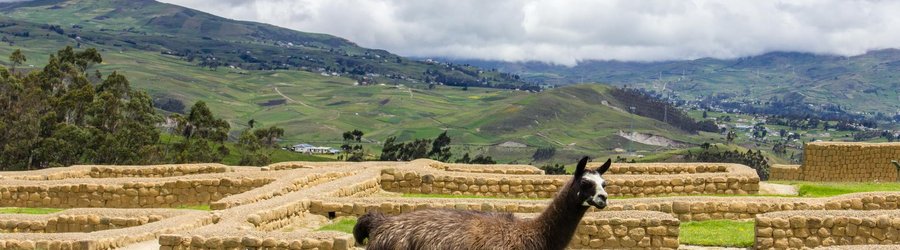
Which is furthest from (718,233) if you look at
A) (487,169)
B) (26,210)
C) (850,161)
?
(850,161)

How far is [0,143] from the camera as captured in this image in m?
63.8

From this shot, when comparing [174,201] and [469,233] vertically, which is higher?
[469,233]

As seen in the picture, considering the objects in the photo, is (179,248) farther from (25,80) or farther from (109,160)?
(25,80)

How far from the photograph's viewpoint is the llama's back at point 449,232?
11156mm

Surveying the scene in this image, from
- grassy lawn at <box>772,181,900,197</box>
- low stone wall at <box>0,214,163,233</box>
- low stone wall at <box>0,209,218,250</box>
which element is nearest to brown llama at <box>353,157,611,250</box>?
low stone wall at <box>0,209,218,250</box>

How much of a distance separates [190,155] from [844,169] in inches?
1816

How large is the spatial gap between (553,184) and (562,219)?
60.4ft

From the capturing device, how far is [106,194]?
28172 millimetres

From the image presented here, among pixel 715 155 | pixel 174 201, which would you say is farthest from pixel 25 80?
pixel 715 155

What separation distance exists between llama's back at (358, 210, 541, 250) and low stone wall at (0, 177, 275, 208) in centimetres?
1798

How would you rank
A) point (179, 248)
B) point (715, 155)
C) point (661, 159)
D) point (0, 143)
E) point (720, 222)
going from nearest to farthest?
point (179, 248) < point (720, 222) < point (0, 143) < point (715, 155) < point (661, 159)

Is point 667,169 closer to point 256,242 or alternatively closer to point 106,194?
point 106,194

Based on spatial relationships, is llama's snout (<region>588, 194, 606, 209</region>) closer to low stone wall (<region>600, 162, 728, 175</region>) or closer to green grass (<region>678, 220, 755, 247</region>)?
green grass (<region>678, 220, 755, 247</region>)

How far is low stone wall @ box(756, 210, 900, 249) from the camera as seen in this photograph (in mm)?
18734
